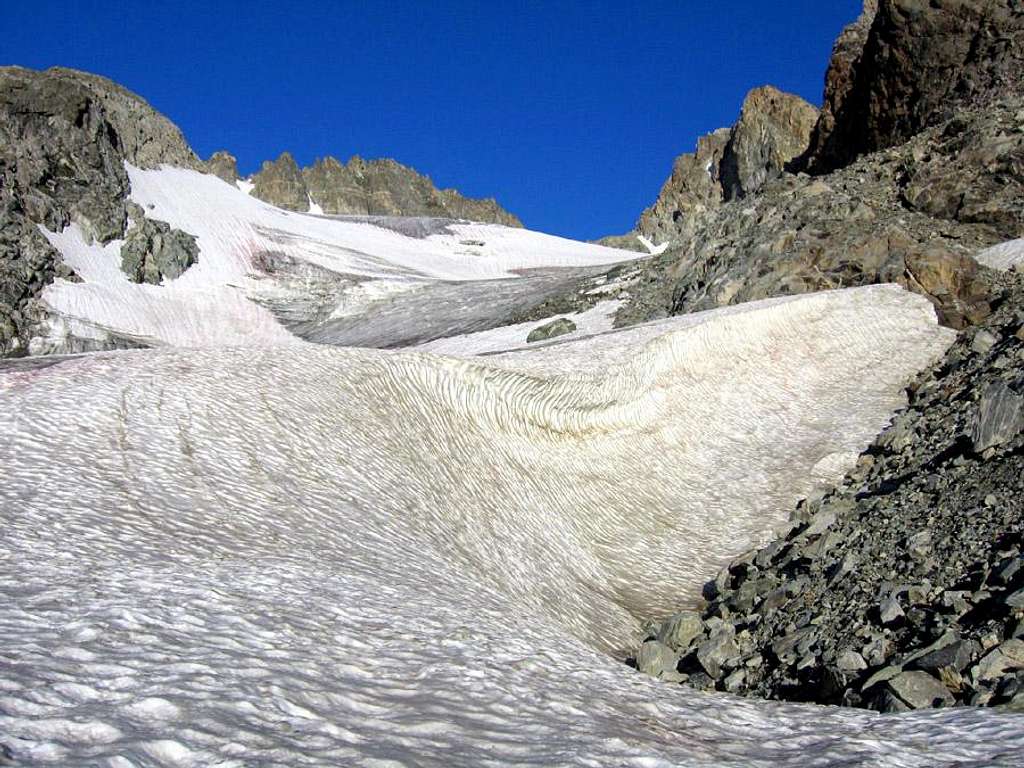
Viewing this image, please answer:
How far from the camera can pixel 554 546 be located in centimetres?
1587

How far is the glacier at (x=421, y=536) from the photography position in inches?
221

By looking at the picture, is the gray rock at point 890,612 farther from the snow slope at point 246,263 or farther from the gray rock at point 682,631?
the snow slope at point 246,263

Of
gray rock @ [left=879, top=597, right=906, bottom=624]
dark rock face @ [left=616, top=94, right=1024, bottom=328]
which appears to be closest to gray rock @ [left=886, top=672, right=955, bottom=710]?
gray rock @ [left=879, top=597, right=906, bottom=624]

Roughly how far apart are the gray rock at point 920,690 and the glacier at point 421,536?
2.79ft

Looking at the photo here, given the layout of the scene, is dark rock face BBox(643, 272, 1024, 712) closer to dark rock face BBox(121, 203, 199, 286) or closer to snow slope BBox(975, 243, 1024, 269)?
snow slope BBox(975, 243, 1024, 269)

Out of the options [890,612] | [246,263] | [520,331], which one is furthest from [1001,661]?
[246,263]


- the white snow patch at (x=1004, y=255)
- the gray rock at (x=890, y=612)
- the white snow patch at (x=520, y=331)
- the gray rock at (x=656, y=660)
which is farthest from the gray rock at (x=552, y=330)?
the gray rock at (x=890, y=612)

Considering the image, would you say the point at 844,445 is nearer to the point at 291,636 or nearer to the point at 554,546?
the point at 554,546

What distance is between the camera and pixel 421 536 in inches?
486

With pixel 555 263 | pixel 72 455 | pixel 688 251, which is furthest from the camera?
pixel 555 263

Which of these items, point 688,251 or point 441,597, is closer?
point 441,597

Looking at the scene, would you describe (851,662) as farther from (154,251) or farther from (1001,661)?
(154,251)

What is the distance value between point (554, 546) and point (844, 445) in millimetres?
10796

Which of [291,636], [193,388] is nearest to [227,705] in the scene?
[291,636]
